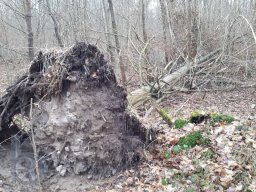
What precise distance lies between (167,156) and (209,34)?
8.81m

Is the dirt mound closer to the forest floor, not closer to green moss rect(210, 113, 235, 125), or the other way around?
the forest floor

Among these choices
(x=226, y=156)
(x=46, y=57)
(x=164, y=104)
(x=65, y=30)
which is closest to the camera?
(x=226, y=156)

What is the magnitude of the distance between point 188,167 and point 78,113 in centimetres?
220

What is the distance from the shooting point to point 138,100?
9.19 metres

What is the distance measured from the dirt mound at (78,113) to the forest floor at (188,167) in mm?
248

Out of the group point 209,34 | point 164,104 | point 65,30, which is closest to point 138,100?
point 164,104

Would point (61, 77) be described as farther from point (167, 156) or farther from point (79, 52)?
point (167, 156)

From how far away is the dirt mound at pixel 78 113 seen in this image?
5812 mm

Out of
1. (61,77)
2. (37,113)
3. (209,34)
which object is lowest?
(37,113)

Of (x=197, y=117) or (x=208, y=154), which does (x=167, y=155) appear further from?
(x=197, y=117)

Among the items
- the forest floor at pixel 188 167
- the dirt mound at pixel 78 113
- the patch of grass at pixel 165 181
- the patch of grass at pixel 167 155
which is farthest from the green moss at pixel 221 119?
the patch of grass at pixel 165 181

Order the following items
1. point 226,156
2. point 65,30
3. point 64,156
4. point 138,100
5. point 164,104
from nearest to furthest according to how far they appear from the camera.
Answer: point 226,156 → point 64,156 → point 138,100 → point 164,104 → point 65,30

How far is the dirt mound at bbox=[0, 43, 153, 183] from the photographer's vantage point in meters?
5.81

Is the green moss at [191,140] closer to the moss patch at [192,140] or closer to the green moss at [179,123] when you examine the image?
the moss patch at [192,140]
